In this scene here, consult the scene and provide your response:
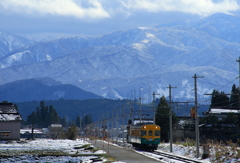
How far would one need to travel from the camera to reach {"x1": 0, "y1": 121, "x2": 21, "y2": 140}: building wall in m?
109

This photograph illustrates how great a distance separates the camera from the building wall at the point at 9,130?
357 ft

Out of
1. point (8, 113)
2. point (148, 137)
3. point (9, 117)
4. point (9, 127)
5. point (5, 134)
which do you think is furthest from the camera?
point (8, 113)

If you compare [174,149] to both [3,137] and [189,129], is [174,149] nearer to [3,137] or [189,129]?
[189,129]

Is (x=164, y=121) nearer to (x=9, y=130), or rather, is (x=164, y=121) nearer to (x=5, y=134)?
(x=9, y=130)

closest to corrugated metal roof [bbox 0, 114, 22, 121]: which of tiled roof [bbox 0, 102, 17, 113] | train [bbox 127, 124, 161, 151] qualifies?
tiled roof [bbox 0, 102, 17, 113]

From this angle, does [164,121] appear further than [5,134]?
No

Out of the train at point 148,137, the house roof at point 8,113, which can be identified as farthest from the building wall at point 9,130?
the train at point 148,137

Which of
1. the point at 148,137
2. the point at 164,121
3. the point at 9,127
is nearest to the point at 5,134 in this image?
the point at 9,127

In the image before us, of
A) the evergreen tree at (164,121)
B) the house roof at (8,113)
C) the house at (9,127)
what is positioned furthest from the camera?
the house roof at (8,113)

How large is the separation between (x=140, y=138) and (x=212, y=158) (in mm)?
24522

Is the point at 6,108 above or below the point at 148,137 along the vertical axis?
above

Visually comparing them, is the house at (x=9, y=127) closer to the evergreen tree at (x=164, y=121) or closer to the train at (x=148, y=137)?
the evergreen tree at (x=164, y=121)

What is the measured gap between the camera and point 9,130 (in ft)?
360

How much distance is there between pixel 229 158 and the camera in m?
46.3
